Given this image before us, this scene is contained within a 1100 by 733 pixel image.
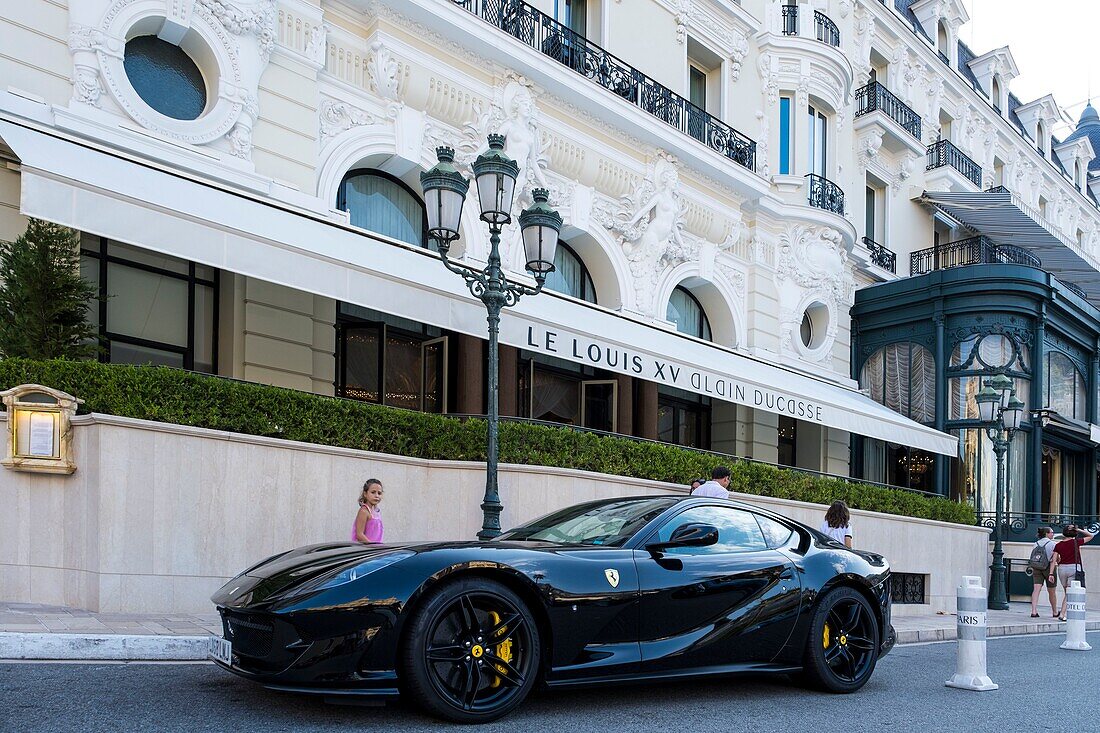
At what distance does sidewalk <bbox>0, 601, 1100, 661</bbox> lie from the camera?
21.3 ft

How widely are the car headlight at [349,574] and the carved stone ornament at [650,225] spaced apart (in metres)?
13.3

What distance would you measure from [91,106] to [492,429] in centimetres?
578

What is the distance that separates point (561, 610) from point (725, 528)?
161cm

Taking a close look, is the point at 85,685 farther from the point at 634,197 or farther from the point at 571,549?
the point at 634,197

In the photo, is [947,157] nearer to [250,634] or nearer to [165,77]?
[165,77]

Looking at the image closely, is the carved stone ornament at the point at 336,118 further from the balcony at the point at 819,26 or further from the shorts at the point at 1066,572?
the shorts at the point at 1066,572

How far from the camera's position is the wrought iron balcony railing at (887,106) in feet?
84.1

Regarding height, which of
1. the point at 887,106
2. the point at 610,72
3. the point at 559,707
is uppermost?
the point at 887,106

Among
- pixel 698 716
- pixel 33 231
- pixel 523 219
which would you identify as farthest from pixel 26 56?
pixel 698 716

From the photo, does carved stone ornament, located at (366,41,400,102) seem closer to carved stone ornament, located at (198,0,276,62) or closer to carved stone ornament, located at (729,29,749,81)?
carved stone ornament, located at (198,0,276,62)

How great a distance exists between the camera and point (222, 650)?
526 centimetres

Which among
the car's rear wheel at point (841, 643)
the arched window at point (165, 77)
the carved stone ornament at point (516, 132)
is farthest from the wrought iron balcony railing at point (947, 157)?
the car's rear wheel at point (841, 643)

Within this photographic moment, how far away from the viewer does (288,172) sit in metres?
13.1

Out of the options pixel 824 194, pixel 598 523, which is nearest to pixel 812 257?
pixel 824 194
